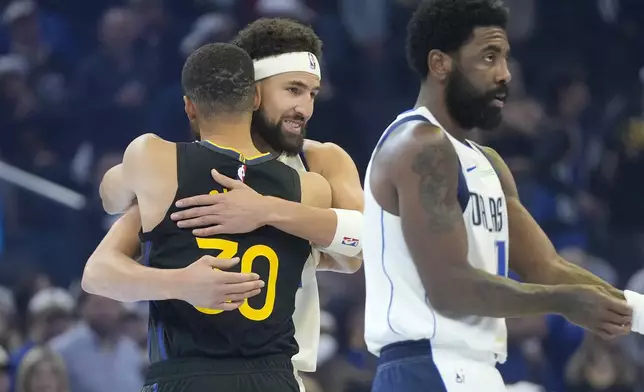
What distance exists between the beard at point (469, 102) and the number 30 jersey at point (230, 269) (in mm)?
661

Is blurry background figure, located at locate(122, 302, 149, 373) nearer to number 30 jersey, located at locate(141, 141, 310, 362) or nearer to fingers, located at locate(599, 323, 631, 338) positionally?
number 30 jersey, located at locate(141, 141, 310, 362)

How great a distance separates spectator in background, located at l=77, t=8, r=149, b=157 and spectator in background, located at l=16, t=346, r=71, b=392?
1.84 metres

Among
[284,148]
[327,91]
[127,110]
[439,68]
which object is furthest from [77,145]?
[439,68]

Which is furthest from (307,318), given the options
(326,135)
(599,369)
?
(326,135)

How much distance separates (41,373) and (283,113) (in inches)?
158

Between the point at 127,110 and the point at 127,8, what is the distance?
101cm

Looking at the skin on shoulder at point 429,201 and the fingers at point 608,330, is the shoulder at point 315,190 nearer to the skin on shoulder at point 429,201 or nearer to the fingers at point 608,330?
the skin on shoulder at point 429,201

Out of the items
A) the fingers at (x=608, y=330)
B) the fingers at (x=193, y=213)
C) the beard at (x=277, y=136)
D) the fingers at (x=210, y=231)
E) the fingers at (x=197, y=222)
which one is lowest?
the fingers at (x=608, y=330)

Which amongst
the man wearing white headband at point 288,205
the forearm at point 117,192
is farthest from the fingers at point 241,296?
the forearm at point 117,192

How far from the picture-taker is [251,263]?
11.7ft

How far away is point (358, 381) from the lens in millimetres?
7402

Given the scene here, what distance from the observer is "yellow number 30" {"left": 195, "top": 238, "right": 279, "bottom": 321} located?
139 inches

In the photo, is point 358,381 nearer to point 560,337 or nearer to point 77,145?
point 560,337

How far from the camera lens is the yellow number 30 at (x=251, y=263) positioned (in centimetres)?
353
